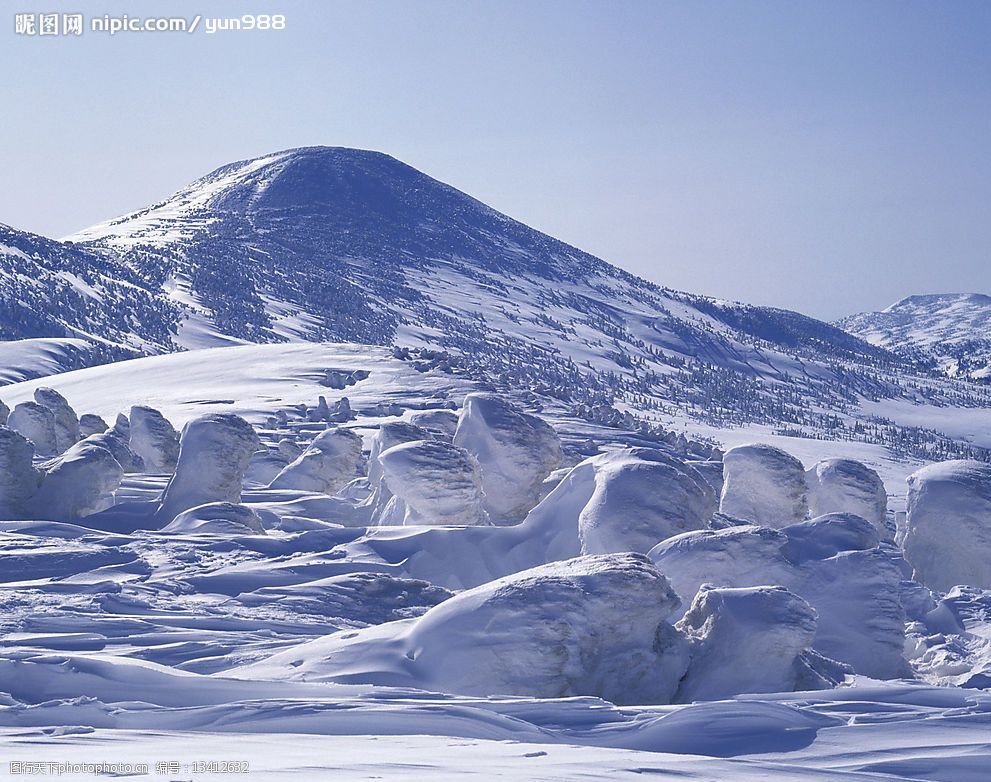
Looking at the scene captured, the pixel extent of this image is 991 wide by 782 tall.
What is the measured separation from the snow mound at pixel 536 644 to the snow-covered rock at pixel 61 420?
78.6 feet

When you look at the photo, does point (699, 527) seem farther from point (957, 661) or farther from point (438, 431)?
point (438, 431)

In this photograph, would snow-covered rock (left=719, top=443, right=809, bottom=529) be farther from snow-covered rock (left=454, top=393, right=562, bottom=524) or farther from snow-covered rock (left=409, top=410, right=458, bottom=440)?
snow-covered rock (left=409, top=410, right=458, bottom=440)

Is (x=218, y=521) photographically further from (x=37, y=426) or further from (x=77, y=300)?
(x=77, y=300)

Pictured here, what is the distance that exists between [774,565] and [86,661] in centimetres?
978

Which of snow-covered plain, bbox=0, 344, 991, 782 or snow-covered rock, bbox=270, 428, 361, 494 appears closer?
snow-covered plain, bbox=0, 344, 991, 782

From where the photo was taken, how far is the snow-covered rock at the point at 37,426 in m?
32.1

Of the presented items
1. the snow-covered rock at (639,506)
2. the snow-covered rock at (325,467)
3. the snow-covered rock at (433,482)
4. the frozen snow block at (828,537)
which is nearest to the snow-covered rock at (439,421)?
the snow-covered rock at (325,467)

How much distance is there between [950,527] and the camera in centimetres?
2253

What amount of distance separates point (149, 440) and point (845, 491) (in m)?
19.5

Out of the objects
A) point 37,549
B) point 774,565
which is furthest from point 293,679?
point 37,549

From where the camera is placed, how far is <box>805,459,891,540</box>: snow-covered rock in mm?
27938

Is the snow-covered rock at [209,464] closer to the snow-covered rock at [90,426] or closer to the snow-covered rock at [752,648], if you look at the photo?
the snow-covered rock at [752,648]

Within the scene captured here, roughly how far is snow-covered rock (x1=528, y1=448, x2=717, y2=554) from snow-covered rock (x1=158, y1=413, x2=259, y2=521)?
836cm

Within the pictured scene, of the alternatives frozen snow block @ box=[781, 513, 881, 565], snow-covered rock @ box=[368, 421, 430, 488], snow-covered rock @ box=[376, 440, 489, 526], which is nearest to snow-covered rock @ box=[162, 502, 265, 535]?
snow-covered rock @ box=[376, 440, 489, 526]
